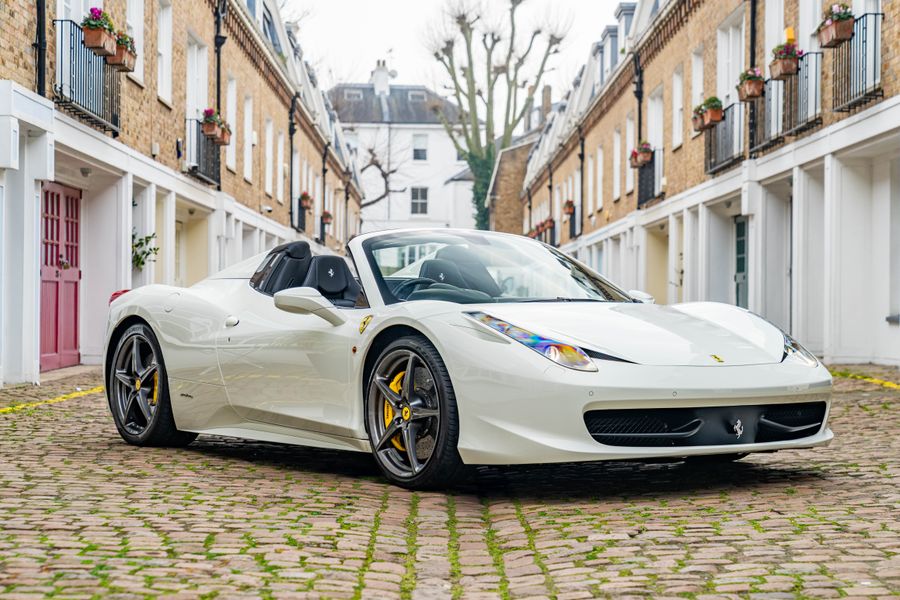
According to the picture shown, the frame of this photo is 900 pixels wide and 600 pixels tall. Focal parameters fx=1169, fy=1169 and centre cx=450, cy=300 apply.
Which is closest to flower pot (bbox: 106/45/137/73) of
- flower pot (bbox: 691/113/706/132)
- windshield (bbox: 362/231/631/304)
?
windshield (bbox: 362/231/631/304)

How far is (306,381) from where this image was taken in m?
5.86

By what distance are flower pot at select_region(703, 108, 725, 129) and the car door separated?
14.2 m

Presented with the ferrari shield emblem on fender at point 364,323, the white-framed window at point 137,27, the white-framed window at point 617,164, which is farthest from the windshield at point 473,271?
the white-framed window at point 617,164

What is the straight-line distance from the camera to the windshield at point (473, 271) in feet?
18.7

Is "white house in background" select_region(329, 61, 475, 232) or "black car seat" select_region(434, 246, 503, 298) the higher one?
"white house in background" select_region(329, 61, 475, 232)

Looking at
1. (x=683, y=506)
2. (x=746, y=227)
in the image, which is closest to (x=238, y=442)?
(x=683, y=506)

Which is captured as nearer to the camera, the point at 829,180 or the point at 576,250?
the point at 829,180

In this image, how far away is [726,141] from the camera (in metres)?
19.4

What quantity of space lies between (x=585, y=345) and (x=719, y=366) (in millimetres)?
599

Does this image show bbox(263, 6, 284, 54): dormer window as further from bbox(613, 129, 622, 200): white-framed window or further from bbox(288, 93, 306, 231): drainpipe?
bbox(613, 129, 622, 200): white-framed window

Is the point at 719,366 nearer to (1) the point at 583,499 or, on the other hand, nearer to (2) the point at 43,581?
(1) the point at 583,499

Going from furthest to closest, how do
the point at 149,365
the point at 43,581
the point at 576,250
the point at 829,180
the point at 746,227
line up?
the point at 576,250 → the point at 746,227 → the point at 829,180 → the point at 149,365 → the point at 43,581

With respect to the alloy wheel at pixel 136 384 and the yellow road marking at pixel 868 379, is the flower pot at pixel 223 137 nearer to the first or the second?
the yellow road marking at pixel 868 379

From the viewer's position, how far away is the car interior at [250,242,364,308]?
5973 millimetres
